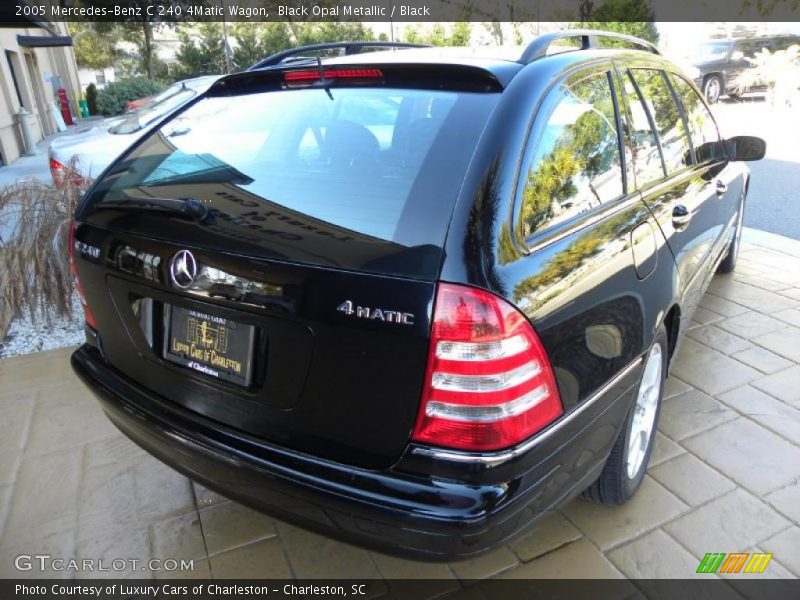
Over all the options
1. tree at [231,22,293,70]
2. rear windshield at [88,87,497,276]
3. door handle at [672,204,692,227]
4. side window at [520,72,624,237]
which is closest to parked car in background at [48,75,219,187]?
rear windshield at [88,87,497,276]

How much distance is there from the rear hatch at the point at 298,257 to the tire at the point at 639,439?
1.03 m

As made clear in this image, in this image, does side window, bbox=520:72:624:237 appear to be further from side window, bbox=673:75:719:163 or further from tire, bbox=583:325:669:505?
side window, bbox=673:75:719:163

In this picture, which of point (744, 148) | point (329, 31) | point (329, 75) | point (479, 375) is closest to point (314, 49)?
point (329, 75)

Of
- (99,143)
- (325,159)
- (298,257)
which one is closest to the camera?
(298,257)

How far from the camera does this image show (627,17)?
23844 mm

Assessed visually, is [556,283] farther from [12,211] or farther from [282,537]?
[12,211]

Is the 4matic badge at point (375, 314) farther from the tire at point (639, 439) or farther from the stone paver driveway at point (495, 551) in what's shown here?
the tire at point (639, 439)

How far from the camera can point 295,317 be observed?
5.16 ft

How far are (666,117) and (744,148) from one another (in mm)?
727

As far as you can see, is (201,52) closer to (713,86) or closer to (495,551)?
(713,86)

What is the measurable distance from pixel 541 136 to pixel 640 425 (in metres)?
1.32

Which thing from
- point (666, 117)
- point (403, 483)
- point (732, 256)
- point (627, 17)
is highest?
point (627, 17)

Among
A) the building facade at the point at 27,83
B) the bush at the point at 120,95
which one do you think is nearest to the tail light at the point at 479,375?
the building facade at the point at 27,83

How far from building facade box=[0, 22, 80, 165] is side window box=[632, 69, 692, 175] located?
12.6 meters
